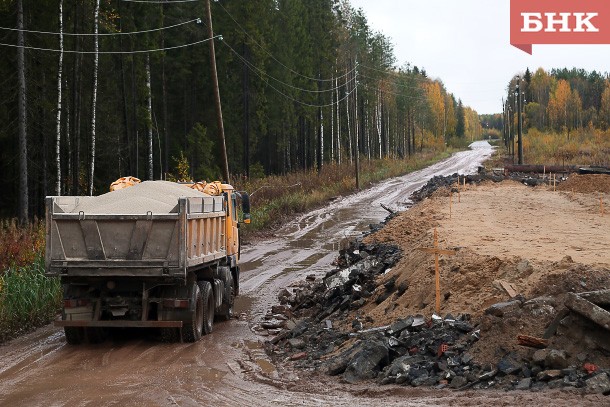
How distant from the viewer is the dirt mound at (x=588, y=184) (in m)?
40.1

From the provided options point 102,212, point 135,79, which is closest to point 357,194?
point 135,79

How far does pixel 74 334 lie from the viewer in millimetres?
13359

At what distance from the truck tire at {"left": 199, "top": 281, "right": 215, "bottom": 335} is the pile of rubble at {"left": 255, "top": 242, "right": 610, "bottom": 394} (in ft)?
4.00

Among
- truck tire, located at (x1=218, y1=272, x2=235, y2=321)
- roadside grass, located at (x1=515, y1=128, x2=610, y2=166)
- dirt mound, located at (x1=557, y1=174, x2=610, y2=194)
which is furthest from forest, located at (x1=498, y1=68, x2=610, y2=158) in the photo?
truck tire, located at (x1=218, y1=272, x2=235, y2=321)

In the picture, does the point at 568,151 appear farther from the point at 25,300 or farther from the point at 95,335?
the point at 95,335

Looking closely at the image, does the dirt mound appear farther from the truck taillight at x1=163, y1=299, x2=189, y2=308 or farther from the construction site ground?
the truck taillight at x1=163, y1=299, x2=189, y2=308

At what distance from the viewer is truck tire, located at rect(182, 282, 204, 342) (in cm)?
1333

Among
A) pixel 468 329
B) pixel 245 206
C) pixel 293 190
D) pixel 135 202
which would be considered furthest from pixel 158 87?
pixel 468 329

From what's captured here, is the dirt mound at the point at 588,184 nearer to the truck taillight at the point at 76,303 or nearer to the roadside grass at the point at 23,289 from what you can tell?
the roadside grass at the point at 23,289

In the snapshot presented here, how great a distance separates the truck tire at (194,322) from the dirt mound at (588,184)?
30366mm

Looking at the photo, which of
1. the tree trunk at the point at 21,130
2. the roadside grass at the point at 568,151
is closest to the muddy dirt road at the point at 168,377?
the tree trunk at the point at 21,130

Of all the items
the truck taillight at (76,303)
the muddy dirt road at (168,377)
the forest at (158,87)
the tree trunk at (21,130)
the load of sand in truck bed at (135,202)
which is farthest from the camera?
the forest at (158,87)

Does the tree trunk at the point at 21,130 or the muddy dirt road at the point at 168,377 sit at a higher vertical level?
the tree trunk at the point at 21,130

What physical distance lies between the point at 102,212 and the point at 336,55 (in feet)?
206
